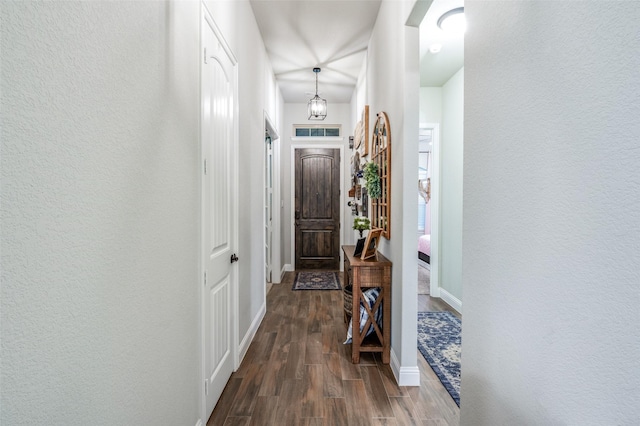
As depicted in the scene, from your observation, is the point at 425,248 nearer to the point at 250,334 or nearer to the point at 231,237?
the point at 250,334

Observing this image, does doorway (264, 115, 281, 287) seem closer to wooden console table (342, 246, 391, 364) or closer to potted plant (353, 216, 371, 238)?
potted plant (353, 216, 371, 238)

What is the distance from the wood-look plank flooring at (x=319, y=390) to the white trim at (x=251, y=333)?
5 cm

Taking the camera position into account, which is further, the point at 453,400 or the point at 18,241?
the point at 453,400

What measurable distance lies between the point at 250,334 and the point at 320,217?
3036mm

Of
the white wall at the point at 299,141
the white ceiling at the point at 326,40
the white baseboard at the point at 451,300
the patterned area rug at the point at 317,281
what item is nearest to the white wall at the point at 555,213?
the white ceiling at the point at 326,40

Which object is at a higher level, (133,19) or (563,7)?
(133,19)

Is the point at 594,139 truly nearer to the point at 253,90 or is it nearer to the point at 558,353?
the point at 558,353

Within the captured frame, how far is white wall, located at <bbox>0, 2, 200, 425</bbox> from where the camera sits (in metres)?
0.63

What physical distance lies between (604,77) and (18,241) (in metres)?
1.24

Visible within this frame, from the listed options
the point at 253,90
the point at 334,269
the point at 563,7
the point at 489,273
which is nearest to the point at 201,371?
the point at 489,273

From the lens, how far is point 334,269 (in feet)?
18.4

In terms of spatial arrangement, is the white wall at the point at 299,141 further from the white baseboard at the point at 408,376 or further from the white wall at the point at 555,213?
the white wall at the point at 555,213

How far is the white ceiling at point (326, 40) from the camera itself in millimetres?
2865

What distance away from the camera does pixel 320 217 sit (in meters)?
5.59
